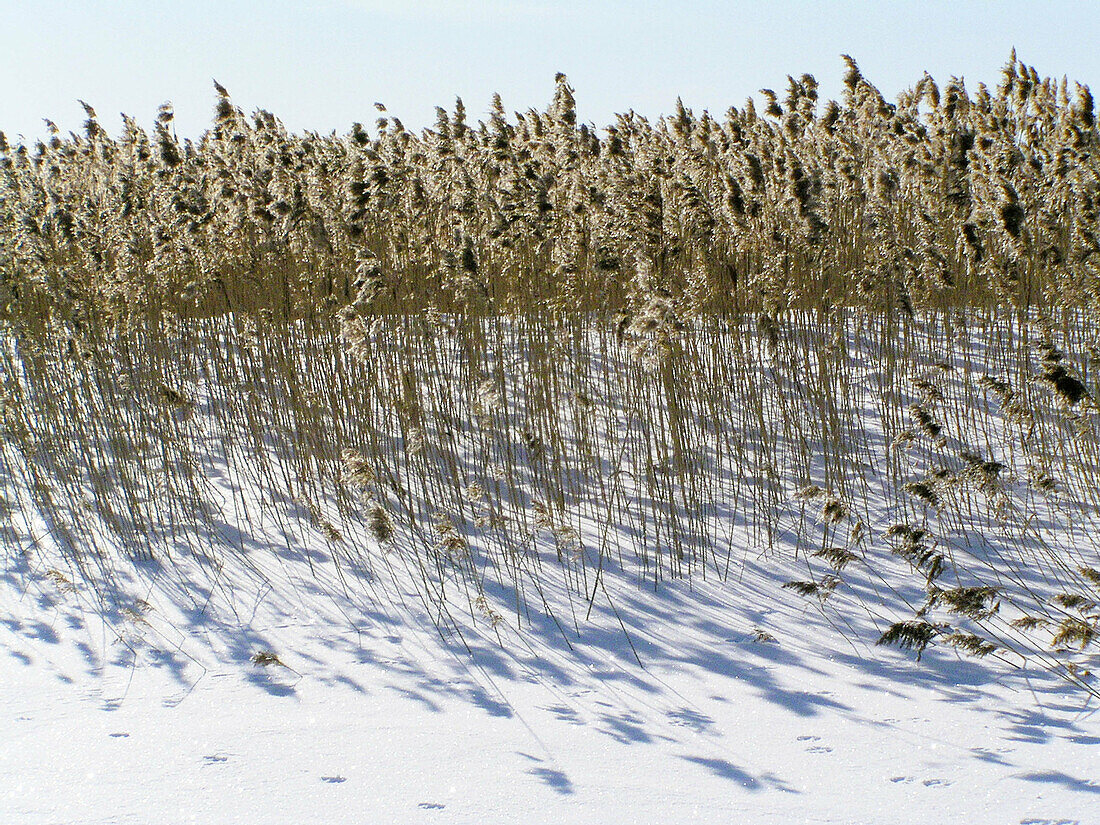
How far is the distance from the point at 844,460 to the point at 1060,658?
1508 millimetres

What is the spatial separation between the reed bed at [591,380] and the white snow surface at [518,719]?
0.17m

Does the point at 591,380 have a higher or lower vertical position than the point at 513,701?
higher

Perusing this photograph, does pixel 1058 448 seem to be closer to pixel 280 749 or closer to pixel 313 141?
pixel 280 749

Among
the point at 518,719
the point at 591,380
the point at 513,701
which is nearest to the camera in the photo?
the point at 518,719

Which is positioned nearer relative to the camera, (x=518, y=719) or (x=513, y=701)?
(x=518, y=719)

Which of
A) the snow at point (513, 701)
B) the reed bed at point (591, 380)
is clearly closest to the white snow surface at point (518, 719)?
the snow at point (513, 701)

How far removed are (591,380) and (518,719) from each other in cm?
272

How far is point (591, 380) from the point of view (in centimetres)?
494

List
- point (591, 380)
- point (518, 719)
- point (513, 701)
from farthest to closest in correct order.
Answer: point (591, 380) → point (513, 701) → point (518, 719)

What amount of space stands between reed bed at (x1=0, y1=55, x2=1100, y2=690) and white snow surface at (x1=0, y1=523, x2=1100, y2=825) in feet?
0.54

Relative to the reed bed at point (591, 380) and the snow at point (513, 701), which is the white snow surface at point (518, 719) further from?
the reed bed at point (591, 380)

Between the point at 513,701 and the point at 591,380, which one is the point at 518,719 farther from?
the point at 591,380

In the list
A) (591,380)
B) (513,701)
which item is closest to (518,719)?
(513,701)

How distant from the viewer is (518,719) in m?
2.39
